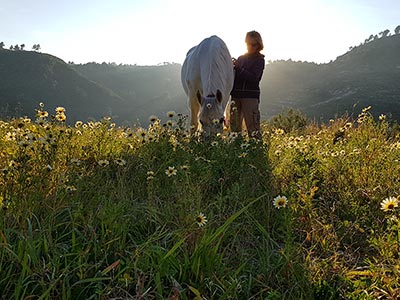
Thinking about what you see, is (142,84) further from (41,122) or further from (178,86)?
(41,122)

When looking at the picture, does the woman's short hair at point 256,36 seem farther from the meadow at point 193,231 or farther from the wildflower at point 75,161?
the wildflower at point 75,161

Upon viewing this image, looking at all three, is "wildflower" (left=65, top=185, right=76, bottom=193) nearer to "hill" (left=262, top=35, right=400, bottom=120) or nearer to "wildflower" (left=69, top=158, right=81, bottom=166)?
"wildflower" (left=69, top=158, right=81, bottom=166)

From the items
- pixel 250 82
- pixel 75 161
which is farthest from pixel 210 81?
pixel 75 161

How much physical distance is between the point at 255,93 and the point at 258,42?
941mm

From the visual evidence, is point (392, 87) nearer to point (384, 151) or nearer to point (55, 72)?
point (384, 151)

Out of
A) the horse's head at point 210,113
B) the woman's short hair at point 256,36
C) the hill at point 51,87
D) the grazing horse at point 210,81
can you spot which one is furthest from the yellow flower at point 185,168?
the hill at point 51,87

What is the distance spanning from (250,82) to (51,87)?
9503cm

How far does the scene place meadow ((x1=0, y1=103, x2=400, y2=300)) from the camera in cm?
162

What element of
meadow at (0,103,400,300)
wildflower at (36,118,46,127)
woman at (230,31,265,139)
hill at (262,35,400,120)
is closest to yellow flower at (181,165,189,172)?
meadow at (0,103,400,300)

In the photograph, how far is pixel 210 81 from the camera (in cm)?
582

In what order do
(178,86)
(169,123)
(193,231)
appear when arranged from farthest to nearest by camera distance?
(178,86) < (169,123) < (193,231)

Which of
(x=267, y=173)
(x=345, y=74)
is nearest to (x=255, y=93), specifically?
(x=267, y=173)

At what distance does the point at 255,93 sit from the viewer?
695cm

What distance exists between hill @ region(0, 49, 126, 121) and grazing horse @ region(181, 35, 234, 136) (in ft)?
266
